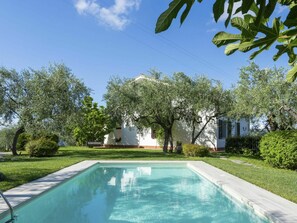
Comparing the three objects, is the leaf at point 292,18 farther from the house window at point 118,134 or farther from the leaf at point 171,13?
the house window at point 118,134

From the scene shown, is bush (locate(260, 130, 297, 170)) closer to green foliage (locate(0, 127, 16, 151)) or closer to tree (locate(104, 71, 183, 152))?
tree (locate(104, 71, 183, 152))

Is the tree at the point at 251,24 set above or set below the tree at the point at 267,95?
below

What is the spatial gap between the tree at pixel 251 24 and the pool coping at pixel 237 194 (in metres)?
5.67

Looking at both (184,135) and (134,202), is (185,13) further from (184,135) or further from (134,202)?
(184,135)

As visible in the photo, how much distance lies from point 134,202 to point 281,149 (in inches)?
308

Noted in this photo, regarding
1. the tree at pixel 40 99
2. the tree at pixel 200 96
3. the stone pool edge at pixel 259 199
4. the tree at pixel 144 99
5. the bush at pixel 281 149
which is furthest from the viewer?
the tree at pixel 144 99

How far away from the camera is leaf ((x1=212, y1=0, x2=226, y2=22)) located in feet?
4.08

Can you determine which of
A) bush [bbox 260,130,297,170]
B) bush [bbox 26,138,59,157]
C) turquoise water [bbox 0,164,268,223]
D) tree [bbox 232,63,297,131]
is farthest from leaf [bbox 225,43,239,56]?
bush [bbox 26,138,59,157]

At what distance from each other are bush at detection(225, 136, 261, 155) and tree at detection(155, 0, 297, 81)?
22.7 metres

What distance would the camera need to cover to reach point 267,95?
1591cm

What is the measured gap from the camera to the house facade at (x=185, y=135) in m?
27.0

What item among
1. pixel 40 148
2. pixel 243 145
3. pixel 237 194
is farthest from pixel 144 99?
pixel 237 194

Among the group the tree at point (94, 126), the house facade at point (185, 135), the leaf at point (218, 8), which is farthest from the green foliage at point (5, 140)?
the leaf at point (218, 8)

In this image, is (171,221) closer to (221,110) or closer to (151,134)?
(221,110)
